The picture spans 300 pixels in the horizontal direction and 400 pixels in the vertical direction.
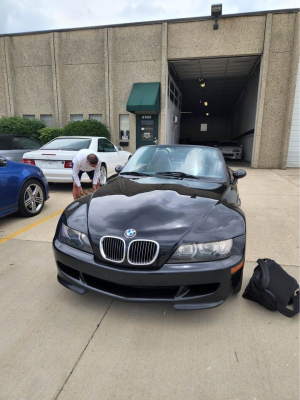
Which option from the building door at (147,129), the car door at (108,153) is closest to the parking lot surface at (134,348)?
the car door at (108,153)

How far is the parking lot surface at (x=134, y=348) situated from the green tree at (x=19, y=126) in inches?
479

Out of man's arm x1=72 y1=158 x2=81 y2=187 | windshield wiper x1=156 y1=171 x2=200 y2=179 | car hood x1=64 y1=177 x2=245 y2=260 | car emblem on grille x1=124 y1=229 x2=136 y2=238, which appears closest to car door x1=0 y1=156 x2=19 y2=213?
man's arm x1=72 y1=158 x2=81 y2=187

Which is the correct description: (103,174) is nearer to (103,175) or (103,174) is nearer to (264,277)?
(103,175)

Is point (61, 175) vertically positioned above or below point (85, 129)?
below

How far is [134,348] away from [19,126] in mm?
13826

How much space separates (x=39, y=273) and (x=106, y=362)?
153 cm

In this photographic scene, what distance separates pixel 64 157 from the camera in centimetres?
659

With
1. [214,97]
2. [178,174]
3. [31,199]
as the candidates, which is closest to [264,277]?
[178,174]

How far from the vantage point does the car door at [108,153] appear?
7.65 meters

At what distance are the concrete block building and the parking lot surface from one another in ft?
38.7

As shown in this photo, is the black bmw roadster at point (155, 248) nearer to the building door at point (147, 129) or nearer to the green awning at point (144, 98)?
the green awning at point (144, 98)

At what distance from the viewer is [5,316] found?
7.41 feet

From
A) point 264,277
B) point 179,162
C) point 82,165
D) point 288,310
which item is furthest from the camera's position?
point 82,165

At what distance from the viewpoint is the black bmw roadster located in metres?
1.97
